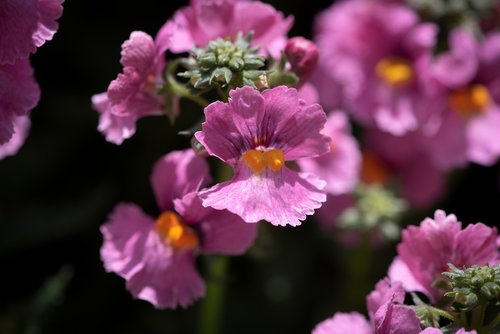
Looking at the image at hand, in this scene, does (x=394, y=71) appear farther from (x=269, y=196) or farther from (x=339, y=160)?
(x=269, y=196)

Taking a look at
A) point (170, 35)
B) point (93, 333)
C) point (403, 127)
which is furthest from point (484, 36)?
point (93, 333)

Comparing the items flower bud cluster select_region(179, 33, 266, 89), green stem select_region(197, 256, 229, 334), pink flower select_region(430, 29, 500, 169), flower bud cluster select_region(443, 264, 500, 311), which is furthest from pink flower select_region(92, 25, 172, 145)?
pink flower select_region(430, 29, 500, 169)

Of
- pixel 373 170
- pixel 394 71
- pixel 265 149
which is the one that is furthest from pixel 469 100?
pixel 265 149

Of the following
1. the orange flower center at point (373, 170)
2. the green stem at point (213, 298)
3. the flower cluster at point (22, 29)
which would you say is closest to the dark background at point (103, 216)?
the orange flower center at point (373, 170)

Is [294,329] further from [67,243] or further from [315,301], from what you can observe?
[67,243]

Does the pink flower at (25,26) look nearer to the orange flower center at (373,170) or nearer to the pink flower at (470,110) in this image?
the pink flower at (470,110)

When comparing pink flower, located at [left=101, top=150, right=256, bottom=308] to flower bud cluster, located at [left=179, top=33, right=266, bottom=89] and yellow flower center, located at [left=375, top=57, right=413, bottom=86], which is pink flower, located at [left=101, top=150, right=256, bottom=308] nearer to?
flower bud cluster, located at [left=179, top=33, right=266, bottom=89]
